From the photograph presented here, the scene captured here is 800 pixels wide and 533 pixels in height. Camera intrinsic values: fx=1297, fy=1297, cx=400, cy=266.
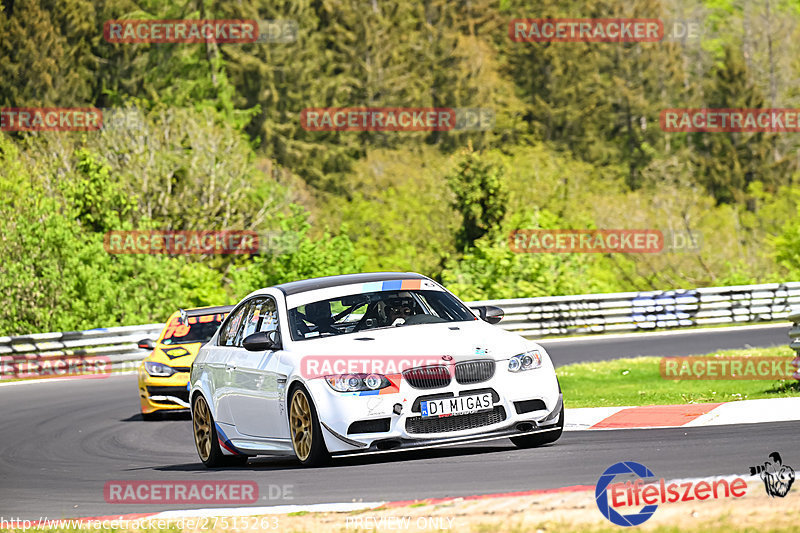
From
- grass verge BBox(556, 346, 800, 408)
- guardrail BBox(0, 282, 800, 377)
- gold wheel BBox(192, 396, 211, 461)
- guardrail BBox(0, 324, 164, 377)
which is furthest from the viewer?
guardrail BBox(0, 282, 800, 377)

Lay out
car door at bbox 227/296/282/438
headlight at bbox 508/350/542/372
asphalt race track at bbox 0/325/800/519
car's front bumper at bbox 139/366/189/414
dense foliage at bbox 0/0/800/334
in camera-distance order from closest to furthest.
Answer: asphalt race track at bbox 0/325/800/519 < headlight at bbox 508/350/542/372 < car door at bbox 227/296/282/438 < car's front bumper at bbox 139/366/189/414 < dense foliage at bbox 0/0/800/334

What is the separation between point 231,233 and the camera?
4228cm

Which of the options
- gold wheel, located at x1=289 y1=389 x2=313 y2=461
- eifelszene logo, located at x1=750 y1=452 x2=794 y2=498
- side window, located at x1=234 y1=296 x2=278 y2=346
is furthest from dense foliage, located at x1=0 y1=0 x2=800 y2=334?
eifelszene logo, located at x1=750 y1=452 x2=794 y2=498

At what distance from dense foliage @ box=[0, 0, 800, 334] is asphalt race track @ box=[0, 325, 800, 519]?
17063 mm

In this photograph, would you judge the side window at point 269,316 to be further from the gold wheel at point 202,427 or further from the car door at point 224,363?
the gold wheel at point 202,427

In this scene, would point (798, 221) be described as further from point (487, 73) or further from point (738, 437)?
point (487, 73)

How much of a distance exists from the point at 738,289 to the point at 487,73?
49.1 metres

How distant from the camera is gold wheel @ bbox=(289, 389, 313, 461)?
9.66 m

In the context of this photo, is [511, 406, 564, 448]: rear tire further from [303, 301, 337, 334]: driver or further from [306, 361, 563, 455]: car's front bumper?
[303, 301, 337, 334]: driver

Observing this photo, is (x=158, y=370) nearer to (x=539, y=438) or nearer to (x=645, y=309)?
(x=539, y=438)

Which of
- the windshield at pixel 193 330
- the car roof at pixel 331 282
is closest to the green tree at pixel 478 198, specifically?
the windshield at pixel 193 330

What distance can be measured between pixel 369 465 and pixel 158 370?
7.97 meters

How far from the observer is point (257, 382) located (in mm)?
10406

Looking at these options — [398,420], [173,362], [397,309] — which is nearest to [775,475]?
[398,420]
